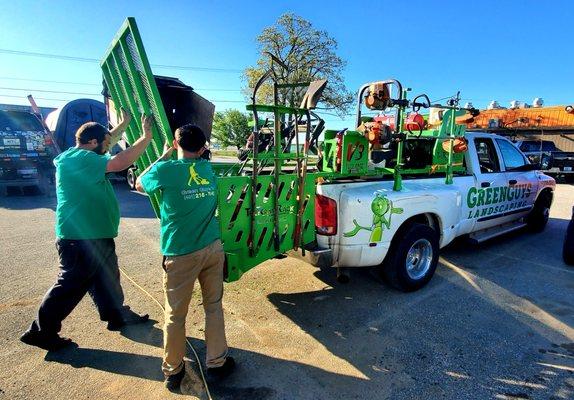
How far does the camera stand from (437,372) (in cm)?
280

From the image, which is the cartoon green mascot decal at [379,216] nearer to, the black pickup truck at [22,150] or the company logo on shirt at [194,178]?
the company logo on shirt at [194,178]

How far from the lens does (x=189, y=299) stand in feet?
8.37

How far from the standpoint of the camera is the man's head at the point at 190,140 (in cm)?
245

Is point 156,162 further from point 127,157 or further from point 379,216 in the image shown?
point 379,216

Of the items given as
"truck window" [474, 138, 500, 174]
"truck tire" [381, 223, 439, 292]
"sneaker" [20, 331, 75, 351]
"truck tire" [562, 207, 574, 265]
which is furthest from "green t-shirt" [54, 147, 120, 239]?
"truck tire" [562, 207, 574, 265]

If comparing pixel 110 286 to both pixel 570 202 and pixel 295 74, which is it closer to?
pixel 570 202

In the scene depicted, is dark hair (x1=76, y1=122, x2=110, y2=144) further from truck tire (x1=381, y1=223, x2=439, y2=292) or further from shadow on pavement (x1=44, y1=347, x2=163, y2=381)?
truck tire (x1=381, y1=223, x2=439, y2=292)

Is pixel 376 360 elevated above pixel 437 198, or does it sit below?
below

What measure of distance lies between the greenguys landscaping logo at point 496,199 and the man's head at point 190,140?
3.86 metres

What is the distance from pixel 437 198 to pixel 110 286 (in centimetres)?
363

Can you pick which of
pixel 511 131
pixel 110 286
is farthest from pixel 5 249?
pixel 511 131

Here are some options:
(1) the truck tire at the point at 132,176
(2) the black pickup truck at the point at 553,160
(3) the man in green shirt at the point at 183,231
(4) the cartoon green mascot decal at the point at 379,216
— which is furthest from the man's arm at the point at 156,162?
(2) the black pickup truck at the point at 553,160

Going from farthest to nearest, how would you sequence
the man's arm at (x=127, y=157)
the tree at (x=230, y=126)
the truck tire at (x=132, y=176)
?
the tree at (x=230, y=126) < the truck tire at (x=132, y=176) < the man's arm at (x=127, y=157)

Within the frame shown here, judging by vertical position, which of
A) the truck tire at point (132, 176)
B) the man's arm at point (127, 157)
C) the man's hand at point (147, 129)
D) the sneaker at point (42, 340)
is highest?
the man's hand at point (147, 129)
